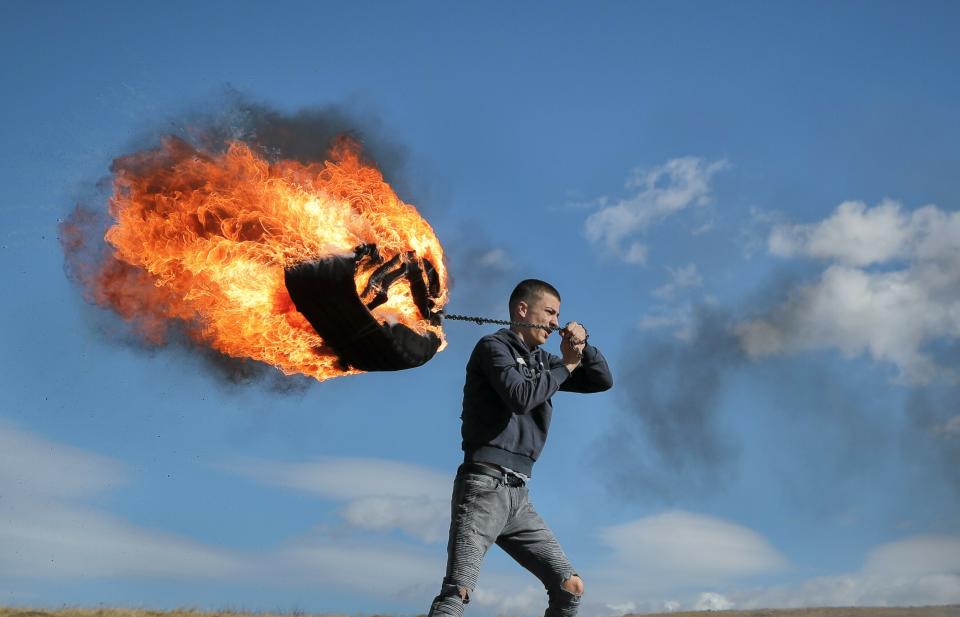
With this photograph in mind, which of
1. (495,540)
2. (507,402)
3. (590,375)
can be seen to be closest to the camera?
(507,402)

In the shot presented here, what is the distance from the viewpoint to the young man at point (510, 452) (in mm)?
6703

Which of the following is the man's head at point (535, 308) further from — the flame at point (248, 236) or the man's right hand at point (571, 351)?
the flame at point (248, 236)

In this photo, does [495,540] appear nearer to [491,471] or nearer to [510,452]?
[491,471]

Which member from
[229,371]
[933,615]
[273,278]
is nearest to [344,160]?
[273,278]

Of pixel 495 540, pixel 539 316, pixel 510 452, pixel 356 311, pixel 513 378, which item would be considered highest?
pixel 539 316

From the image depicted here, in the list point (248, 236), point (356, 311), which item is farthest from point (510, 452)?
point (248, 236)

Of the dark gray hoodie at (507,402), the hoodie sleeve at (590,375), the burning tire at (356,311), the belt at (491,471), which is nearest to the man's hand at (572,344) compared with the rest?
the dark gray hoodie at (507,402)

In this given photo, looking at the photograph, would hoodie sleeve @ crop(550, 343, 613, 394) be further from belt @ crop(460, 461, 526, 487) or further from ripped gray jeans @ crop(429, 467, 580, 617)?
ripped gray jeans @ crop(429, 467, 580, 617)

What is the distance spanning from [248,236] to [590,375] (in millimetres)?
3480

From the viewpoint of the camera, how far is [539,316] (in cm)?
753

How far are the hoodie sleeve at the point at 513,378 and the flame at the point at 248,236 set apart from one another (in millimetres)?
1099

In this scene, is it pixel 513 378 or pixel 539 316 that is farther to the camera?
pixel 539 316

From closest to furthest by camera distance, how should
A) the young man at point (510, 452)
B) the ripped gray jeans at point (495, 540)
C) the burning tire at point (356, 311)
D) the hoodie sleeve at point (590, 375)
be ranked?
1. the ripped gray jeans at point (495, 540)
2. the young man at point (510, 452)
3. the burning tire at point (356, 311)
4. the hoodie sleeve at point (590, 375)

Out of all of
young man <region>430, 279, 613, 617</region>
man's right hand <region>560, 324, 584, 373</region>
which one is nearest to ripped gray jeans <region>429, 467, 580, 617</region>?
young man <region>430, 279, 613, 617</region>
